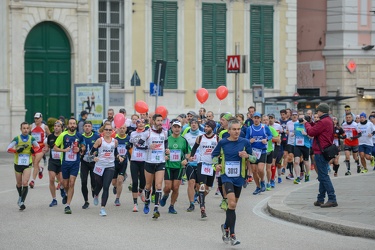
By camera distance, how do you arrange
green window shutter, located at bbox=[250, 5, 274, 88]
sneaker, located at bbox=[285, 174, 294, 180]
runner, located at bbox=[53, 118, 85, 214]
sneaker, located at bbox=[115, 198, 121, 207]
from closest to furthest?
runner, located at bbox=[53, 118, 85, 214] < sneaker, located at bbox=[115, 198, 121, 207] < sneaker, located at bbox=[285, 174, 294, 180] < green window shutter, located at bbox=[250, 5, 274, 88]

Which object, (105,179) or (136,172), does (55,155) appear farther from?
(105,179)

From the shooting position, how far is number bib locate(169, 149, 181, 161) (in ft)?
63.3

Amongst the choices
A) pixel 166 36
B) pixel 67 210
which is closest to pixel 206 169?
pixel 67 210

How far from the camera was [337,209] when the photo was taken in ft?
59.9

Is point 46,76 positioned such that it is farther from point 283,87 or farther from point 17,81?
point 283,87

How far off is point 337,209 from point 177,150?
323 centimetres

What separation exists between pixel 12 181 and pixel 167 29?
17041 millimetres

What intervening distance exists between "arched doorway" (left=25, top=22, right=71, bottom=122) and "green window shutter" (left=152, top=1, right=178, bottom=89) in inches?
144

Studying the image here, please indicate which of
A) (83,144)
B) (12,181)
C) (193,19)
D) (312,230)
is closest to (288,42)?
(193,19)

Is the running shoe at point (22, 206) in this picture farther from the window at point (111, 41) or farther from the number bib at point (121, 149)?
the window at point (111, 41)

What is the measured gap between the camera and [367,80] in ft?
159

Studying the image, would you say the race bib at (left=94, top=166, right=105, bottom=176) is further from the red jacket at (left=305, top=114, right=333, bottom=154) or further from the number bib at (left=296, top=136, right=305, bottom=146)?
the number bib at (left=296, top=136, right=305, bottom=146)

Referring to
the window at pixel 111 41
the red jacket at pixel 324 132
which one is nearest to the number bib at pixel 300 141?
the red jacket at pixel 324 132

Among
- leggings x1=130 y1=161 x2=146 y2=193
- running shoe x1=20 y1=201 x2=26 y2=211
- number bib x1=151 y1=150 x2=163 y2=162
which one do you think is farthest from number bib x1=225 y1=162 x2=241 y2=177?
running shoe x1=20 y1=201 x2=26 y2=211
